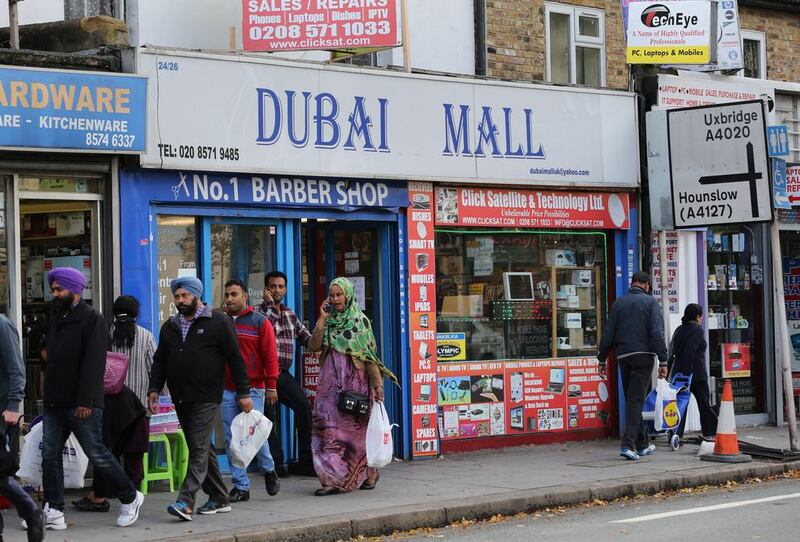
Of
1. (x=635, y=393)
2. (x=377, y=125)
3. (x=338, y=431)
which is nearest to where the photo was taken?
(x=338, y=431)

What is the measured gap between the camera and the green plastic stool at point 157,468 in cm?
1160

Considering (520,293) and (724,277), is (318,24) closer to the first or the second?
(520,293)

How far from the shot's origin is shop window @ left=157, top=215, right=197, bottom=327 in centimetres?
1276

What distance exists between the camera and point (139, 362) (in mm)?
11219

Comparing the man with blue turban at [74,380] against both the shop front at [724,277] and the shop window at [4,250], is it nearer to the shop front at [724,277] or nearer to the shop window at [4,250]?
the shop window at [4,250]

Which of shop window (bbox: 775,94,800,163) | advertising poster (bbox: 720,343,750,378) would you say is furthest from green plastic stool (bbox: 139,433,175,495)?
shop window (bbox: 775,94,800,163)

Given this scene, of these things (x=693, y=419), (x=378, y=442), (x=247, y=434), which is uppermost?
(x=247, y=434)

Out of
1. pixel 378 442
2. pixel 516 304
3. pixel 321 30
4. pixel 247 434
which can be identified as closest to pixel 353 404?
pixel 378 442

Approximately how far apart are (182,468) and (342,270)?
374 centimetres

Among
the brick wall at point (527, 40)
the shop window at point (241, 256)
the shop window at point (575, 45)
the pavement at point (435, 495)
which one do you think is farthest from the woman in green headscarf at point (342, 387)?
the shop window at point (575, 45)

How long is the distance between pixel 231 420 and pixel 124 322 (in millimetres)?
1216

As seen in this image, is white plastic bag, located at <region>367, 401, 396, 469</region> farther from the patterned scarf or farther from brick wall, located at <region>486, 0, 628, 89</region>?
brick wall, located at <region>486, 0, 628, 89</region>

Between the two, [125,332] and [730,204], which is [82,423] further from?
[730,204]

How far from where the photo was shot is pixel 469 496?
1143 cm
